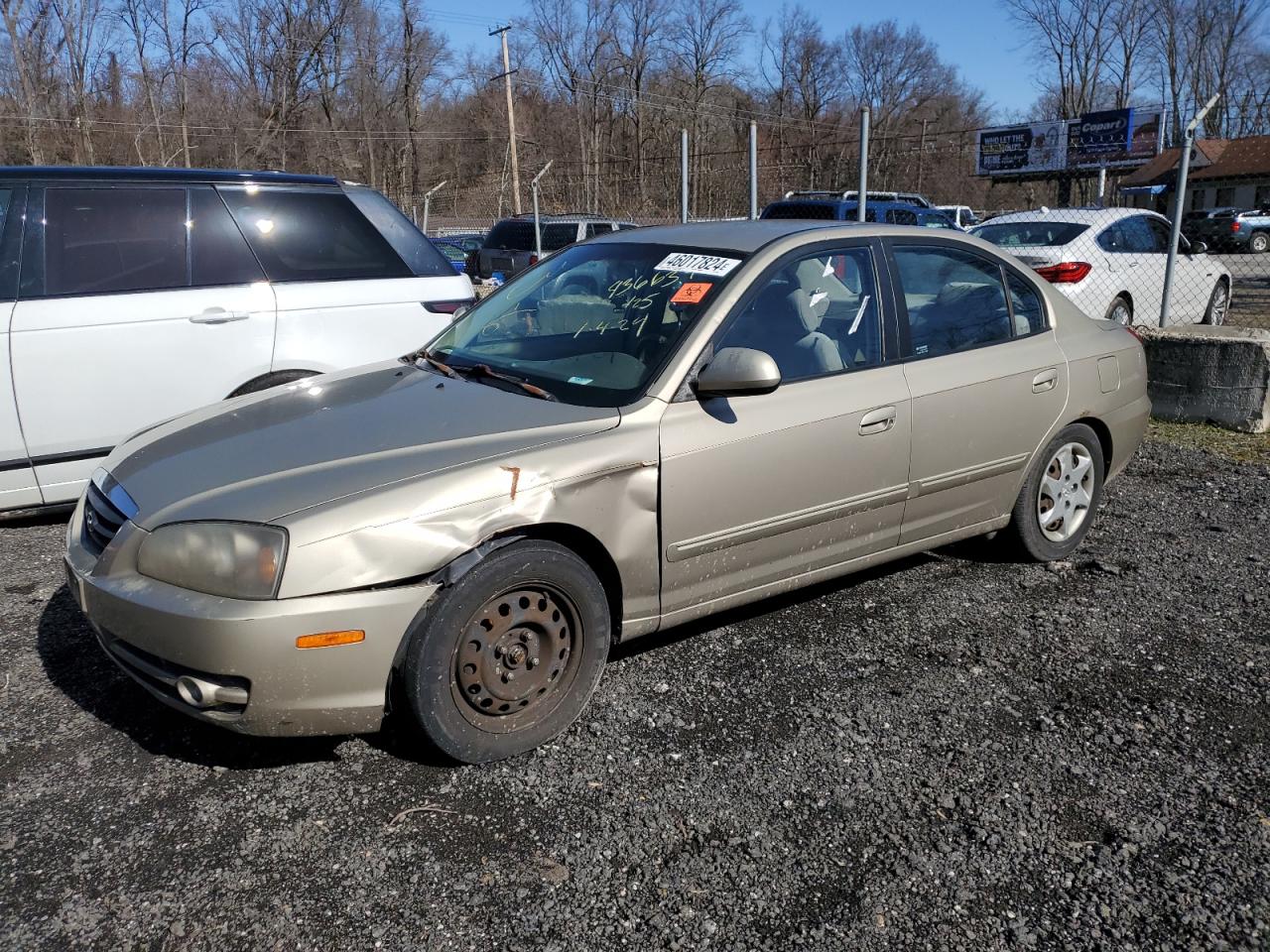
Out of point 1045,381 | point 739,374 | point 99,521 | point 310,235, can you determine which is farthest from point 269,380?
point 1045,381

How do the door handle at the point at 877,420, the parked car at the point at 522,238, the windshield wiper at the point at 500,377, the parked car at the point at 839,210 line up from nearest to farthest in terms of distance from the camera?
the windshield wiper at the point at 500,377
the door handle at the point at 877,420
the parked car at the point at 839,210
the parked car at the point at 522,238

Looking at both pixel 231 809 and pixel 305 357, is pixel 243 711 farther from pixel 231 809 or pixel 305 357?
pixel 305 357

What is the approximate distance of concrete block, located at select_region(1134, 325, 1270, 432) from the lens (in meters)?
7.26

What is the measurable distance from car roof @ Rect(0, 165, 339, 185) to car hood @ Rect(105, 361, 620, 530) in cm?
207

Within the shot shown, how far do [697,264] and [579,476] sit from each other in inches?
44.8

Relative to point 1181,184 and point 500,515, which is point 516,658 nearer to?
point 500,515

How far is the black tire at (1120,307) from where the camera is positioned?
10.2 meters

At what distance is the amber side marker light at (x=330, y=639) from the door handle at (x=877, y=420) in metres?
1.98

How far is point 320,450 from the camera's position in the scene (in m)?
3.01

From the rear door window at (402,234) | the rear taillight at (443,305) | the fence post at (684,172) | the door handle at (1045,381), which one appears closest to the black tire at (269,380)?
the rear taillight at (443,305)

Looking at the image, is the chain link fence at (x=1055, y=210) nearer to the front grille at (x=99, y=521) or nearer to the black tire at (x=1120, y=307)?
the black tire at (x=1120, y=307)

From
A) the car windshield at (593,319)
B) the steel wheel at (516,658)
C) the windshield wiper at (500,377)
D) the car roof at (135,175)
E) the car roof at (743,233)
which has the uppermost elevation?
the car roof at (135,175)

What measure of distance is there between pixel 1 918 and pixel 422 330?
383 centimetres

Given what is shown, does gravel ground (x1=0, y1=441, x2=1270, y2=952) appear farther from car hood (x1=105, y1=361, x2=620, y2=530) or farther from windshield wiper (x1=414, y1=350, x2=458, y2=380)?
windshield wiper (x1=414, y1=350, x2=458, y2=380)
